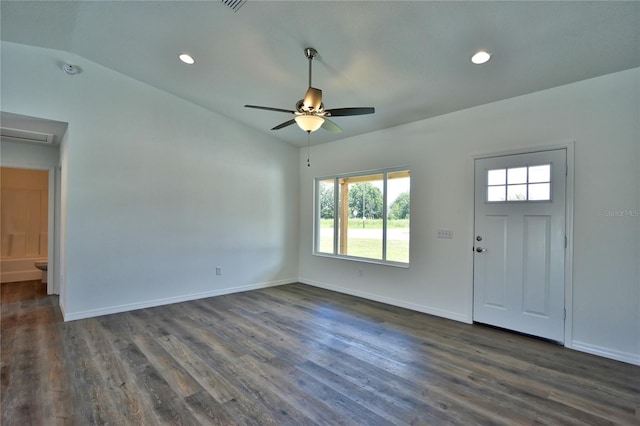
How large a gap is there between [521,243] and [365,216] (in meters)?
2.42

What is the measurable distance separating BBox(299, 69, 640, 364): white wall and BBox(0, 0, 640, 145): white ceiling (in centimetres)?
26

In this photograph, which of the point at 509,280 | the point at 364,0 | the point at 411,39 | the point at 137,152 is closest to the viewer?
the point at 364,0

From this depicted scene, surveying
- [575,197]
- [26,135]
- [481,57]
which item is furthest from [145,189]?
[575,197]

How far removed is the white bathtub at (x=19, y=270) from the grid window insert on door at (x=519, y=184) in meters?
8.40

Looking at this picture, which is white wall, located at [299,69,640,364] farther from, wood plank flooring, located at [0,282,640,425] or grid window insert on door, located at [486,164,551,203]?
wood plank flooring, located at [0,282,640,425]

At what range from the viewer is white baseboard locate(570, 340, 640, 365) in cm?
287

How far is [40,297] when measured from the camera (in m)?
5.05

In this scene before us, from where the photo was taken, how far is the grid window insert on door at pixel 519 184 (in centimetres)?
342

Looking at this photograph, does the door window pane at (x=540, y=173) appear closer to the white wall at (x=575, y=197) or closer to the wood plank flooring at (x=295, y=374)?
the white wall at (x=575, y=197)

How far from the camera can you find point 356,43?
2951mm

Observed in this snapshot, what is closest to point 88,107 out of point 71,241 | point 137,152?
point 137,152

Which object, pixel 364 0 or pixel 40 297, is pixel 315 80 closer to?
pixel 364 0

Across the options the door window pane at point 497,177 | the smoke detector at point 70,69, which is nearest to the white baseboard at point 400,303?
the door window pane at point 497,177

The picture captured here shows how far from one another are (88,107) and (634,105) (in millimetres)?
6255
